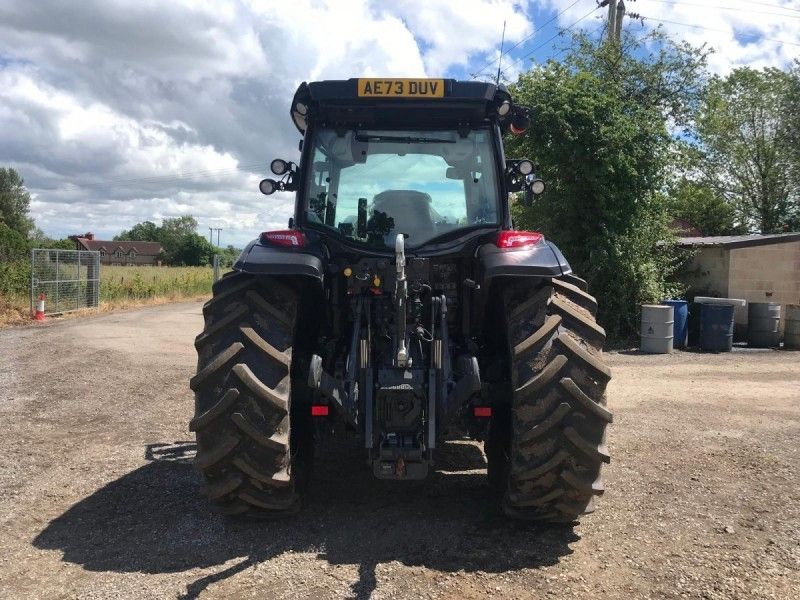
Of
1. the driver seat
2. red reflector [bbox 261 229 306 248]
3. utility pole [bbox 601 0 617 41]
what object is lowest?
red reflector [bbox 261 229 306 248]

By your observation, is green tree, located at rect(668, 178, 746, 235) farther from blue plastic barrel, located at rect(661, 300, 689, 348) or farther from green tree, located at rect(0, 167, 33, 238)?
green tree, located at rect(0, 167, 33, 238)

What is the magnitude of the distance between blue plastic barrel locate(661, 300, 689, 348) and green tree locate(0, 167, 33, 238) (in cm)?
6652

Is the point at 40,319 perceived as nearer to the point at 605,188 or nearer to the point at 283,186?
the point at 605,188

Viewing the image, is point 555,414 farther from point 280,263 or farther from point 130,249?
point 130,249

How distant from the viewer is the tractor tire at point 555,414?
3500 mm

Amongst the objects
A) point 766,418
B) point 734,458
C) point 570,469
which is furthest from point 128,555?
point 766,418

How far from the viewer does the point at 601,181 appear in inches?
539

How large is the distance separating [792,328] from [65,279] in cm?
1816

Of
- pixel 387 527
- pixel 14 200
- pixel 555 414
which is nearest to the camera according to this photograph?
pixel 555 414

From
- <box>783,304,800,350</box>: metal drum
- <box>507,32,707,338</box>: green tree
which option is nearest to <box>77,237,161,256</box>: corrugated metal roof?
<box>507,32,707,338</box>: green tree

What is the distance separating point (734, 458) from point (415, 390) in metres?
3.49

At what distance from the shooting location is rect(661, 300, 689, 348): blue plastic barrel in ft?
46.0

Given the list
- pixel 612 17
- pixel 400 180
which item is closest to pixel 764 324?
pixel 612 17

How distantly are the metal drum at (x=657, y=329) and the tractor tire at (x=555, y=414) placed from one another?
10.2m
